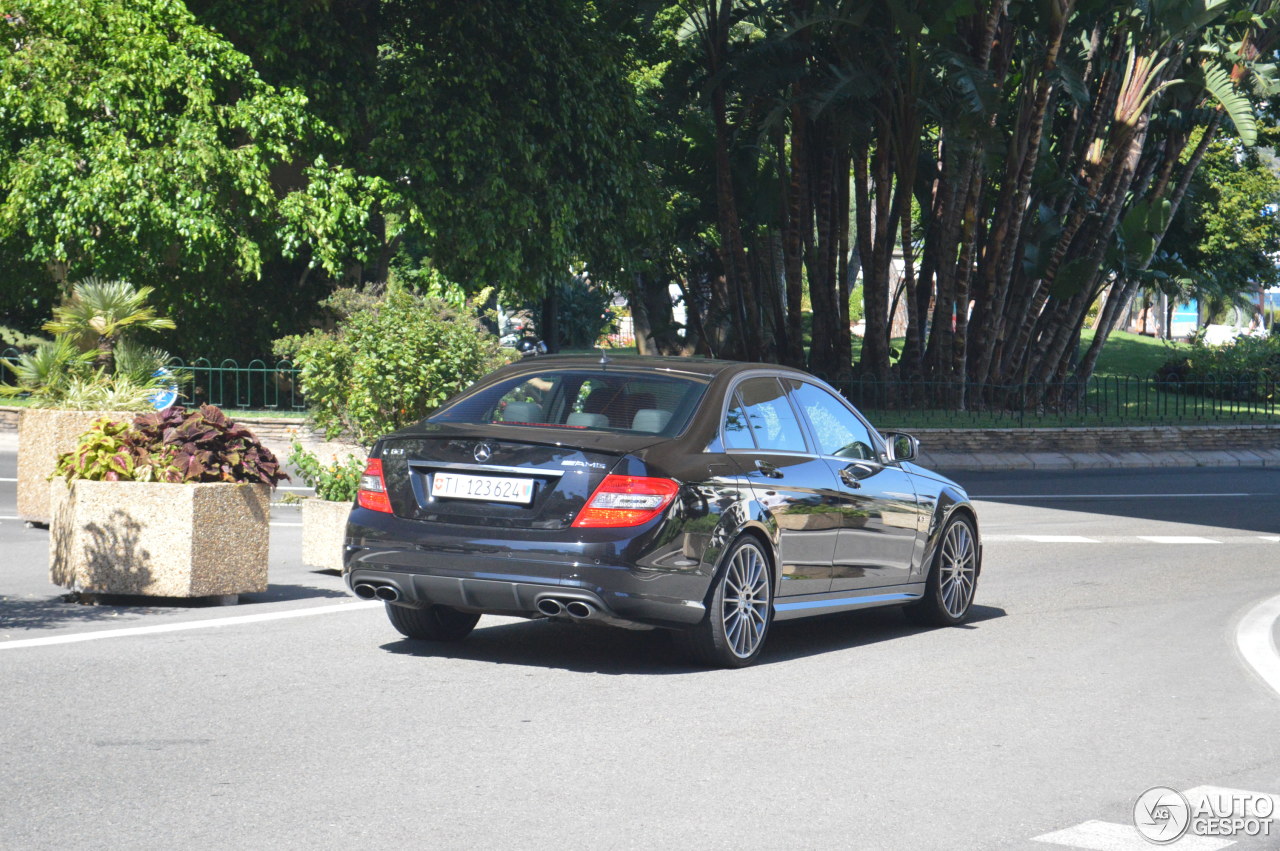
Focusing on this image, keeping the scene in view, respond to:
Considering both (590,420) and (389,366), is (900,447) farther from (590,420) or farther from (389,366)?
(389,366)

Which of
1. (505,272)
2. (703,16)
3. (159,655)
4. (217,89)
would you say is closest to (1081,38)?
(703,16)

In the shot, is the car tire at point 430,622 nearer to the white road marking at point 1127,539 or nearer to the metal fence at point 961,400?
the white road marking at point 1127,539

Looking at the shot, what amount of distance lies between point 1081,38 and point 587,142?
385 inches

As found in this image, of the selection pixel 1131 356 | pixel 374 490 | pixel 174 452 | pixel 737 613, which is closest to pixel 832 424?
pixel 737 613

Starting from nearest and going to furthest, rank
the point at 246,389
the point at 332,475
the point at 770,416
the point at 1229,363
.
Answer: the point at 770,416 < the point at 332,475 < the point at 246,389 < the point at 1229,363

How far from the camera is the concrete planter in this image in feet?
43.1

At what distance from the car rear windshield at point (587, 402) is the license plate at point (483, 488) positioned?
0.44m

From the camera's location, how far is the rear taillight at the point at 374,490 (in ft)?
25.9

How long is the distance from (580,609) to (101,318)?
29.0 ft

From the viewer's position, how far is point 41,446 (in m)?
13.4

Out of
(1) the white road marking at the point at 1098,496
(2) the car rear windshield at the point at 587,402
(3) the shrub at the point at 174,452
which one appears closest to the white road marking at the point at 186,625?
(3) the shrub at the point at 174,452

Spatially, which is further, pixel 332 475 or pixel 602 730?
pixel 332 475

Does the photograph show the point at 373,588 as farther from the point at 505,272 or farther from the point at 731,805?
the point at 505,272

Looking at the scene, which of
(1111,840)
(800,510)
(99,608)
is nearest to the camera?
(1111,840)
